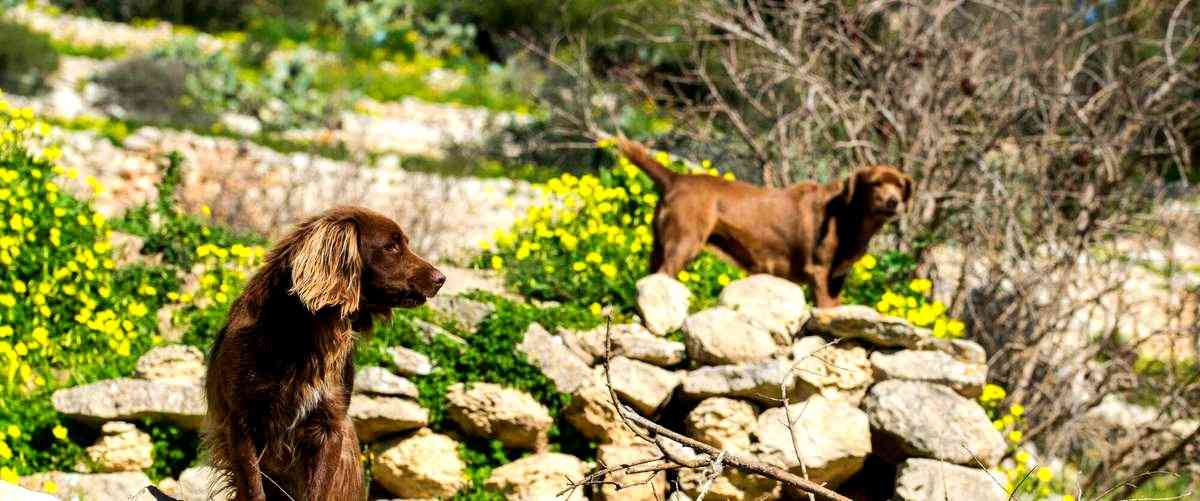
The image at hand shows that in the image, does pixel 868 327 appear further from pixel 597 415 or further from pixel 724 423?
pixel 597 415

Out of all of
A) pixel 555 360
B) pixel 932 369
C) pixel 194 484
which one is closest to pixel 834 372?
pixel 932 369

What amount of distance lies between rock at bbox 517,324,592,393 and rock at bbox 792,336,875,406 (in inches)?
47.4

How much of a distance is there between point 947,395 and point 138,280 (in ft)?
16.0

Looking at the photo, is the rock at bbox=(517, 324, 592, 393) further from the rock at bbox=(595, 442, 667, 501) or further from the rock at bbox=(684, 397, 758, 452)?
the rock at bbox=(684, 397, 758, 452)

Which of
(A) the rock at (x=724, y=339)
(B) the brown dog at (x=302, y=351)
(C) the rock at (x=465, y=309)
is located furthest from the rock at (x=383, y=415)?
(B) the brown dog at (x=302, y=351)

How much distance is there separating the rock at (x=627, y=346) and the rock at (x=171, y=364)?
206 cm

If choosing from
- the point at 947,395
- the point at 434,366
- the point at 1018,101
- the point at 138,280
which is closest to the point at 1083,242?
the point at 1018,101

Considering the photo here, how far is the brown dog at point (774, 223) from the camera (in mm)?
8531

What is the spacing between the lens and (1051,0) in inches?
475

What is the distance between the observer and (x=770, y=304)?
8078 millimetres

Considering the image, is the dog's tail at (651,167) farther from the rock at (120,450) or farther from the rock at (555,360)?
the rock at (120,450)

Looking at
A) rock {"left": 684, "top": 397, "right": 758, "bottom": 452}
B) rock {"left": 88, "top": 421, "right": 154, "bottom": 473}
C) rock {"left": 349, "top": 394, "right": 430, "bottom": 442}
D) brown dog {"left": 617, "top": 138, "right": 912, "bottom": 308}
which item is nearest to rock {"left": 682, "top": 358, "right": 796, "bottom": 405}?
rock {"left": 684, "top": 397, "right": 758, "bottom": 452}

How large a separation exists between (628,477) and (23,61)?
1597 centimetres

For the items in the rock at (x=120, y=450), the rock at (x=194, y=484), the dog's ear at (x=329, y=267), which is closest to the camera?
the dog's ear at (x=329, y=267)
